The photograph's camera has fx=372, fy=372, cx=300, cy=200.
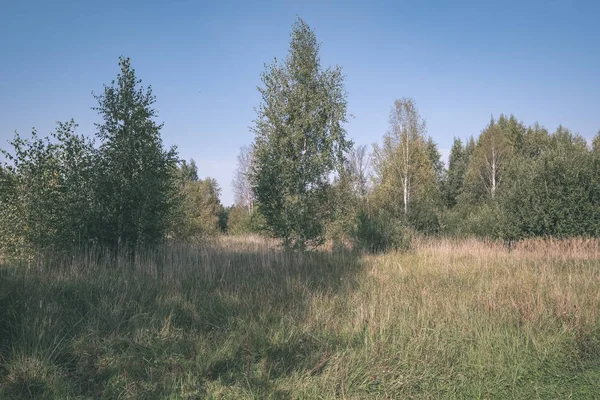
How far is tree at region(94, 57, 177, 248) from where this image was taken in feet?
31.4

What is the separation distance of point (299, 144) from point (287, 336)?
27.5 feet

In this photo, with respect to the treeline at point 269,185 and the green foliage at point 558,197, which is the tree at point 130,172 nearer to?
the treeline at point 269,185

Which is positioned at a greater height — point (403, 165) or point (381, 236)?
point (403, 165)

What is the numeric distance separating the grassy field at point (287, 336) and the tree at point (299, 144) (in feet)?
14.3

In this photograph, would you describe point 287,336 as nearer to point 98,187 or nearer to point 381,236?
point 98,187

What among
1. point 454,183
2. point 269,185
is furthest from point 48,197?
point 454,183

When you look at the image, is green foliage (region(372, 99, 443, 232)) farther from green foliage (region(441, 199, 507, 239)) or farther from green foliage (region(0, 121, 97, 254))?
green foliage (region(0, 121, 97, 254))

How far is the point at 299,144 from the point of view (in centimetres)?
1242

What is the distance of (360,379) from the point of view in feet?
13.6

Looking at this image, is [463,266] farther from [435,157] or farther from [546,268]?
[435,157]

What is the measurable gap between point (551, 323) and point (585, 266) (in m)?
5.42

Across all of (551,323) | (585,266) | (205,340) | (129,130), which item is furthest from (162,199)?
(585,266)

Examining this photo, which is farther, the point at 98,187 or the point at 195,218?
the point at 195,218

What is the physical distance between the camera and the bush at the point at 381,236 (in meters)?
14.0
